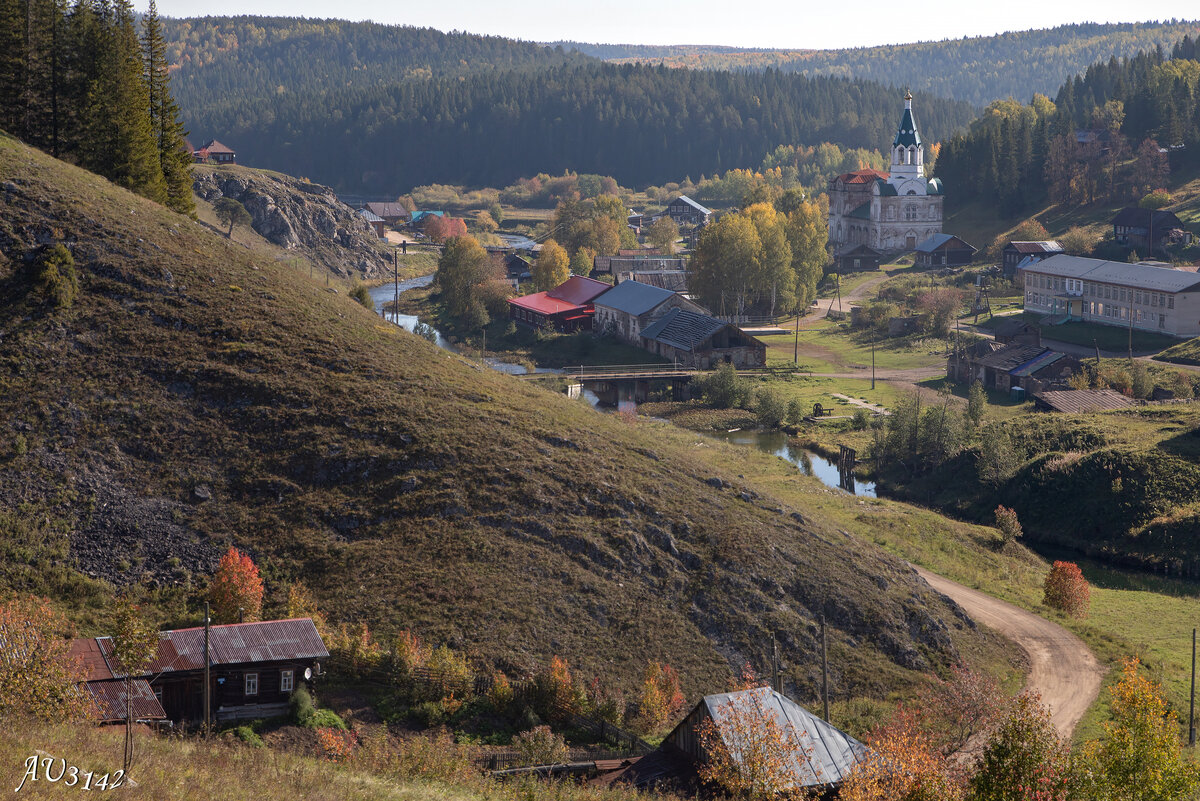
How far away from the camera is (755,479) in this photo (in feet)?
185

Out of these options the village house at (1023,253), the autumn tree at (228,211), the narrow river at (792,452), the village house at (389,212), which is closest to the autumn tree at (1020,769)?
the narrow river at (792,452)

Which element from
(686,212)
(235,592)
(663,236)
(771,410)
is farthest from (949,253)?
(235,592)

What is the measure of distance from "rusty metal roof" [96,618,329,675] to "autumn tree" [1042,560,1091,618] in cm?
2882

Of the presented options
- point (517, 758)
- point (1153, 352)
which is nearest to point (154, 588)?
point (517, 758)

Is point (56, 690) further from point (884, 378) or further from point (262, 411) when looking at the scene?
point (884, 378)

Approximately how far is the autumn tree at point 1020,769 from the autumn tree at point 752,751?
3920 millimetres

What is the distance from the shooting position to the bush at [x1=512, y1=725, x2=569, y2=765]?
25703 mm

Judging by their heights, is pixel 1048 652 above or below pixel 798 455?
above

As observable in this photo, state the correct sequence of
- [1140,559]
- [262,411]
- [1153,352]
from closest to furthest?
[262,411] → [1140,559] → [1153,352]

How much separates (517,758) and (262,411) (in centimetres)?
1774

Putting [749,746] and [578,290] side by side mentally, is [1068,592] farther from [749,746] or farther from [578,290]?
[578,290]
